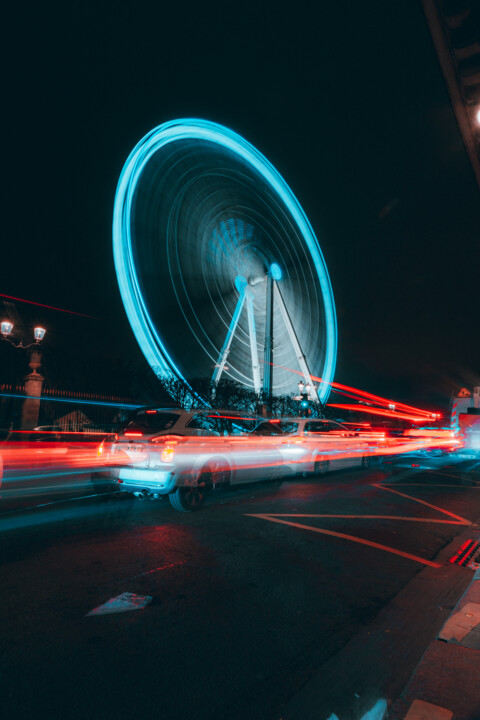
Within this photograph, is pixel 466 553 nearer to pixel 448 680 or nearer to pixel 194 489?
pixel 448 680

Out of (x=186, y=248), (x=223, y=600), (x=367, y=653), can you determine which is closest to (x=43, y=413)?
(x=186, y=248)

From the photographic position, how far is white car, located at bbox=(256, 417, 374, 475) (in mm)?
9625

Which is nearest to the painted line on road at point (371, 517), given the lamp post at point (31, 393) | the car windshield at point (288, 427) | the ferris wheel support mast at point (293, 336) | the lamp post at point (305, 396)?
the car windshield at point (288, 427)

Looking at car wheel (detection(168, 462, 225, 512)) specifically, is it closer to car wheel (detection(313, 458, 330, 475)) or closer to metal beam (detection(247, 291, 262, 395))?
car wheel (detection(313, 458, 330, 475))

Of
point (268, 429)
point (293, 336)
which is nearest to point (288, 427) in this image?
point (268, 429)

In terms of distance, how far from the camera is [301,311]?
3052cm

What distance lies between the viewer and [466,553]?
489 cm

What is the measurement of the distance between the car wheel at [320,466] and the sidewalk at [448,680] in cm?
769

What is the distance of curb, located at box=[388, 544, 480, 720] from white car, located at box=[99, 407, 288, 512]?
3.92 m

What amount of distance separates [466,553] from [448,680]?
9.91ft

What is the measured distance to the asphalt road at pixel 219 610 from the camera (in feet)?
7.34

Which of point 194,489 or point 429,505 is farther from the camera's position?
point 429,505

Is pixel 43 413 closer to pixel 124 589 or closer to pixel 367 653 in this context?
pixel 124 589

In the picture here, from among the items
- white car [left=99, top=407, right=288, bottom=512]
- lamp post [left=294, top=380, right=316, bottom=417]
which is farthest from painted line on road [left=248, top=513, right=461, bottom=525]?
lamp post [left=294, top=380, right=316, bottom=417]
